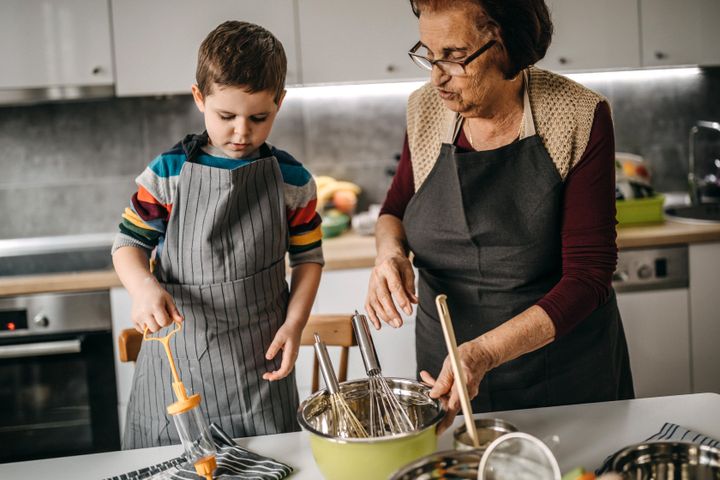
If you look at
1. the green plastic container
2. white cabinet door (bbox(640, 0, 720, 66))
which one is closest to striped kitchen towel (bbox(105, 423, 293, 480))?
the green plastic container

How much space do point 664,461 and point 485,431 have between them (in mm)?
216

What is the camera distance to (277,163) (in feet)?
4.45

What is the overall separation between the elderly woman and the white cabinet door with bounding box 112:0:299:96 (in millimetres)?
1124

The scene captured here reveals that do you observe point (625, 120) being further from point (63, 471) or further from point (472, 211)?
point (63, 471)

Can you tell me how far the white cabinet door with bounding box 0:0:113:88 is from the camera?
2.37 m

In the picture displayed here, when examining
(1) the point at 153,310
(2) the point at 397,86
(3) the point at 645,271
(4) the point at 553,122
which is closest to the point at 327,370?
(1) the point at 153,310

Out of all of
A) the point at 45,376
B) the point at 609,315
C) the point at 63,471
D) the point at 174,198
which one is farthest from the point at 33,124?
the point at 609,315

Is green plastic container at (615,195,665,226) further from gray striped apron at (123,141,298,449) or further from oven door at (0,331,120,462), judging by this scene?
oven door at (0,331,120,462)

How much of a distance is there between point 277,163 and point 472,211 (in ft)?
1.22

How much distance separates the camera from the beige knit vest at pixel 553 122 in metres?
1.30

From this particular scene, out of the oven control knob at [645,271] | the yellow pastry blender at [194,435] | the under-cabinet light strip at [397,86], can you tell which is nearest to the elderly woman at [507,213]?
the yellow pastry blender at [194,435]

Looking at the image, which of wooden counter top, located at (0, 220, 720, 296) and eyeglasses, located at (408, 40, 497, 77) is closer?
eyeglasses, located at (408, 40, 497, 77)

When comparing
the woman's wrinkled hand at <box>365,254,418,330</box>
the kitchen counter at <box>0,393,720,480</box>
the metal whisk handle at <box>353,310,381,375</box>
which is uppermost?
the woman's wrinkled hand at <box>365,254,418,330</box>

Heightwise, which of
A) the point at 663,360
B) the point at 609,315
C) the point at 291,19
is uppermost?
the point at 291,19
